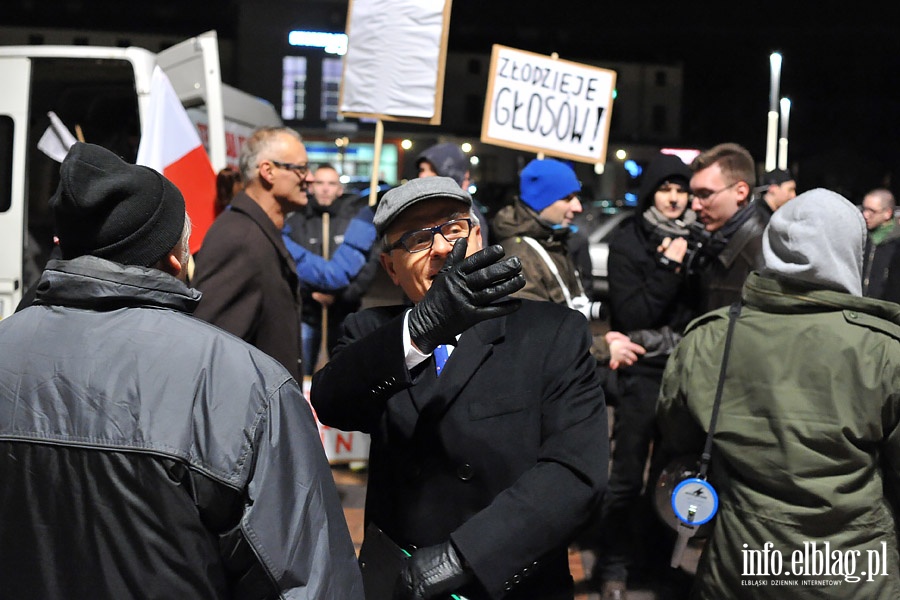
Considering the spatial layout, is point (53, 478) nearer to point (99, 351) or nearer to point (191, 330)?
point (99, 351)

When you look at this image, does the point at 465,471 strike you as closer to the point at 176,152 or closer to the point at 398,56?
the point at 176,152

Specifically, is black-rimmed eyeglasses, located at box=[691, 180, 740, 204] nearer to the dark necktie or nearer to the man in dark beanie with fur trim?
the dark necktie

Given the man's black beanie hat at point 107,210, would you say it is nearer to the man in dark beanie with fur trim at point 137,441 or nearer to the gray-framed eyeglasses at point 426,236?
the man in dark beanie with fur trim at point 137,441

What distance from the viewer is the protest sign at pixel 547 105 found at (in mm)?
7117

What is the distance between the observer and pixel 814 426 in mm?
2990

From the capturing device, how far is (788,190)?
22.9 ft

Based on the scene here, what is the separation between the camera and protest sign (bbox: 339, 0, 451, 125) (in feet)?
21.6

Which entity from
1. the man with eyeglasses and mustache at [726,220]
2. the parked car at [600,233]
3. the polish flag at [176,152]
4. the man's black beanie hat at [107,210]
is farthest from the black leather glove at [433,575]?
the parked car at [600,233]

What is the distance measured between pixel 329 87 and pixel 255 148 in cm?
4686

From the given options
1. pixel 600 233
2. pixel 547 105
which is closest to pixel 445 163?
pixel 547 105

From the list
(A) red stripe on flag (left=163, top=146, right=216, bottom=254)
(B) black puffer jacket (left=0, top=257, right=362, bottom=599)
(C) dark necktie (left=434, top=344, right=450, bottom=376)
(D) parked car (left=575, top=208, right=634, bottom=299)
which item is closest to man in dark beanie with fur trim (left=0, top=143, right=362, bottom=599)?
(B) black puffer jacket (left=0, top=257, right=362, bottom=599)

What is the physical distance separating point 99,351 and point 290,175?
3084 mm

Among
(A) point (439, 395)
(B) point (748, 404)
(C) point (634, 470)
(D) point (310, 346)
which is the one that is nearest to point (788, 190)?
(C) point (634, 470)

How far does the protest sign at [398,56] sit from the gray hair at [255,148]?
5.84ft
